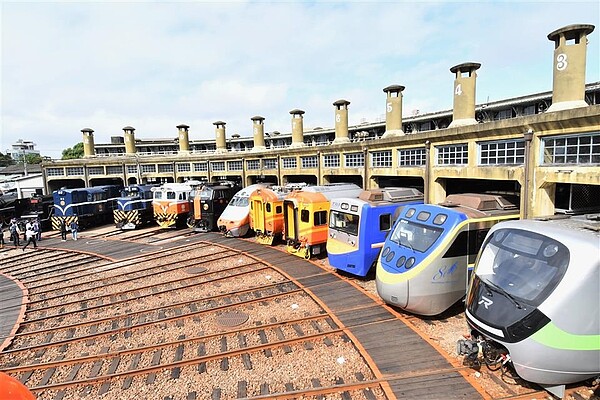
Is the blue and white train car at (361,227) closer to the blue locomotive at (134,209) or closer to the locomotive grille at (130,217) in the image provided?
the locomotive grille at (130,217)

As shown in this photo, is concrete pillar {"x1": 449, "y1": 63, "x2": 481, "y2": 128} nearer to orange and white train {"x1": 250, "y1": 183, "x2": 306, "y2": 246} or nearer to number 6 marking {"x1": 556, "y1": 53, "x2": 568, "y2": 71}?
number 6 marking {"x1": 556, "y1": 53, "x2": 568, "y2": 71}

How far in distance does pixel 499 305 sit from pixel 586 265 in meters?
1.49

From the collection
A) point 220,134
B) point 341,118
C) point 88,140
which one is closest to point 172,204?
point 341,118

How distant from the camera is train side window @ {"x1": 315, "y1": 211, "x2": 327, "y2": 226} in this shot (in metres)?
14.9

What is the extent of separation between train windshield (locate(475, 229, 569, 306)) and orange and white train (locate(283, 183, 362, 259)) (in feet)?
26.8

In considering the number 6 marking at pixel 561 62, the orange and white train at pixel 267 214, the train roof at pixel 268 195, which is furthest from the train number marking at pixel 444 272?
the train roof at pixel 268 195

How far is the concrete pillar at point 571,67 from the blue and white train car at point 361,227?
5748 mm

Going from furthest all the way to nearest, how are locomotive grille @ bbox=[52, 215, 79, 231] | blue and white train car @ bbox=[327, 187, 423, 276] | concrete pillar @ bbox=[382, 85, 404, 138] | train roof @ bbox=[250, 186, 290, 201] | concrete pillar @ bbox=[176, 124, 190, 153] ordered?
concrete pillar @ bbox=[176, 124, 190, 153] → locomotive grille @ bbox=[52, 215, 79, 231] → concrete pillar @ bbox=[382, 85, 404, 138] → train roof @ bbox=[250, 186, 290, 201] → blue and white train car @ bbox=[327, 187, 423, 276]

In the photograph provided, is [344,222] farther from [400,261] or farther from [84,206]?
[84,206]

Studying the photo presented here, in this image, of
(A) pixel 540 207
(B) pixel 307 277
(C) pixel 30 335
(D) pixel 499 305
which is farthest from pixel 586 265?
(C) pixel 30 335

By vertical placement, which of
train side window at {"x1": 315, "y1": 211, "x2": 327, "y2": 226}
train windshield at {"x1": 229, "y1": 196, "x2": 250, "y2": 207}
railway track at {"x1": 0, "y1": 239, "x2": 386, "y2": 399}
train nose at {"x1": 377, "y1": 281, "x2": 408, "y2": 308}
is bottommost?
railway track at {"x1": 0, "y1": 239, "x2": 386, "y2": 399}

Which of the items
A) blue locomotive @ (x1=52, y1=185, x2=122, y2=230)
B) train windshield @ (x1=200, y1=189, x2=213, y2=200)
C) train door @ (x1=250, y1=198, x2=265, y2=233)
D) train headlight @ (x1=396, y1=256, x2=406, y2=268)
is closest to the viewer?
train headlight @ (x1=396, y1=256, x2=406, y2=268)

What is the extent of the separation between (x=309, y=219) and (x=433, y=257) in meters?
6.91

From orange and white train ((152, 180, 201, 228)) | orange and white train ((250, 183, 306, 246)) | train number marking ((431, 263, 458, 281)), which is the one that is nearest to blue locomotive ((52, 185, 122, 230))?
orange and white train ((152, 180, 201, 228))
